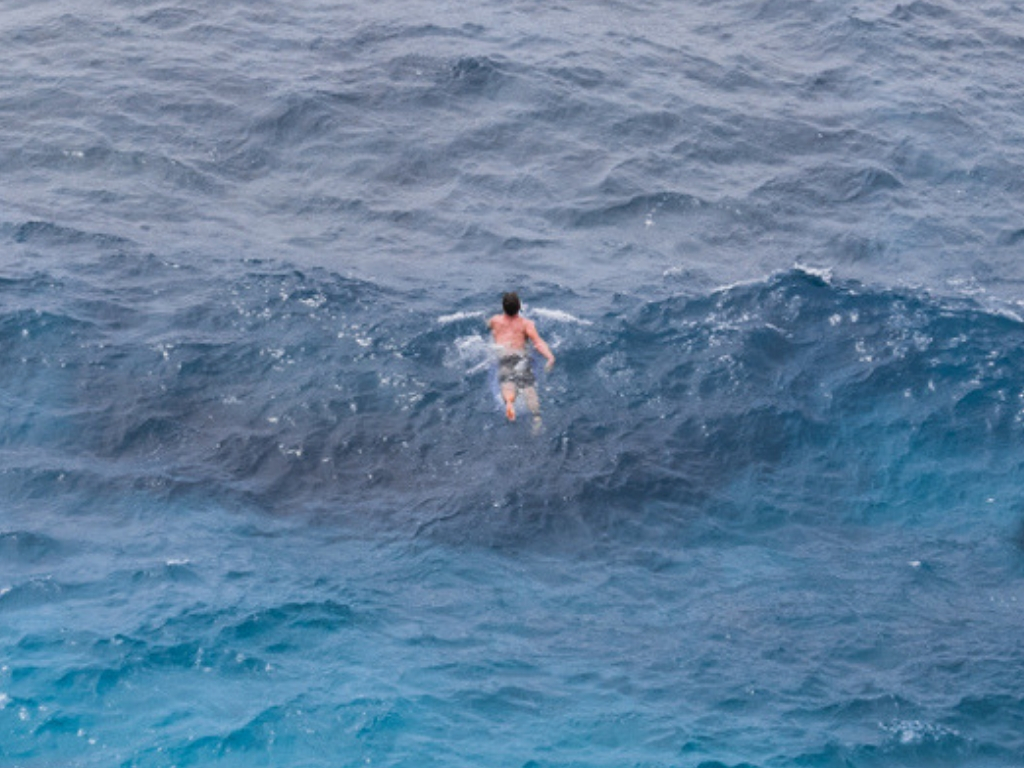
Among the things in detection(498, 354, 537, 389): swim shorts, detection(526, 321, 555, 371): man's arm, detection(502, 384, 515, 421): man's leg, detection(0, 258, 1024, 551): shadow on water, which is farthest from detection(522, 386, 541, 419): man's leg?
detection(526, 321, 555, 371): man's arm

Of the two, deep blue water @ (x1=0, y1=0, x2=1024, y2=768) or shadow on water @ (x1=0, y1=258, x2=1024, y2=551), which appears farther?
shadow on water @ (x1=0, y1=258, x2=1024, y2=551)

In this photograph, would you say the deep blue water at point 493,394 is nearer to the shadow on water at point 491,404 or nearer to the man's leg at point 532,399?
the shadow on water at point 491,404

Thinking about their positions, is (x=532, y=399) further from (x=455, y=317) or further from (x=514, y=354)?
(x=455, y=317)

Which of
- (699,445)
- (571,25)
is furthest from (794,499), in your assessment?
(571,25)

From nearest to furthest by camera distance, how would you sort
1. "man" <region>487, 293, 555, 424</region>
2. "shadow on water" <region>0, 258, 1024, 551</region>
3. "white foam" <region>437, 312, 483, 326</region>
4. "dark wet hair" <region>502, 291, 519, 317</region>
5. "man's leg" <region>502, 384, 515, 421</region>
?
1. "shadow on water" <region>0, 258, 1024, 551</region>
2. "man's leg" <region>502, 384, 515, 421</region>
3. "man" <region>487, 293, 555, 424</region>
4. "dark wet hair" <region>502, 291, 519, 317</region>
5. "white foam" <region>437, 312, 483, 326</region>

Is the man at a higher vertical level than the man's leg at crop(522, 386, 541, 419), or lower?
higher

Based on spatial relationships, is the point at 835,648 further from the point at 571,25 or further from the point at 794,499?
the point at 571,25

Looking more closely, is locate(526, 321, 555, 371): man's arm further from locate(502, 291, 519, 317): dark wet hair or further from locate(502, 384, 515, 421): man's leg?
locate(502, 384, 515, 421): man's leg

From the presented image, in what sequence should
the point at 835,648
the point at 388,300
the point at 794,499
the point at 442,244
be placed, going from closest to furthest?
the point at 835,648, the point at 794,499, the point at 388,300, the point at 442,244

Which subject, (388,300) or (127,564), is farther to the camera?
(388,300)
